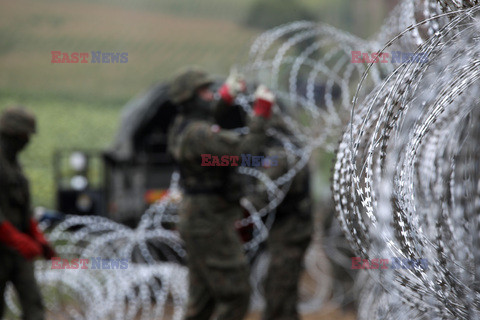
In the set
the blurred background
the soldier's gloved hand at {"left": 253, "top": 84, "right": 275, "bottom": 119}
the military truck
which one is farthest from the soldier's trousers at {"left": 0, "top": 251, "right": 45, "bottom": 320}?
the blurred background

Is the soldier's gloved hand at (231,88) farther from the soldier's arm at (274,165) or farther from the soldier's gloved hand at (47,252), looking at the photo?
the soldier's gloved hand at (47,252)

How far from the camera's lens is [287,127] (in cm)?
675

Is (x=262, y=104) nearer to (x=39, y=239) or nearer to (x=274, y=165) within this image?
(x=274, y=165)

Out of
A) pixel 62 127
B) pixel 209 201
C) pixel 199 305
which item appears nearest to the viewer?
pixel 209 201

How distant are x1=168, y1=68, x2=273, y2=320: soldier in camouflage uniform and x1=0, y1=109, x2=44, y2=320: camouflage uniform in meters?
1.18

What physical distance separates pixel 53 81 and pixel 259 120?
71.8 ft

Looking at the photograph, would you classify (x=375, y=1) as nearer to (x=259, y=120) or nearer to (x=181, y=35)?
(x=181, y=35)

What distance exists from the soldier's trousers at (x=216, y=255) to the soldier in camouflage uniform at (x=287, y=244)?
1.02 m

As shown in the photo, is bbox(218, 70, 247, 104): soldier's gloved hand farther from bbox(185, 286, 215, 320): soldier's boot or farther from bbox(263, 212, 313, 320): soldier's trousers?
bbox(263, 212, 313, 320): soldier's trousers

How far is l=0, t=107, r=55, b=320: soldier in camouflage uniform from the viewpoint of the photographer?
17.7ft

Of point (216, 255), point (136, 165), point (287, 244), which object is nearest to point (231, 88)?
point (216, 255)

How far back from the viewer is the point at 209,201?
5.36 m

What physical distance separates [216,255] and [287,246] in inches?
48.3

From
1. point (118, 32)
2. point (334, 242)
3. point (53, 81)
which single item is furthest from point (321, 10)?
point (334, 242)
